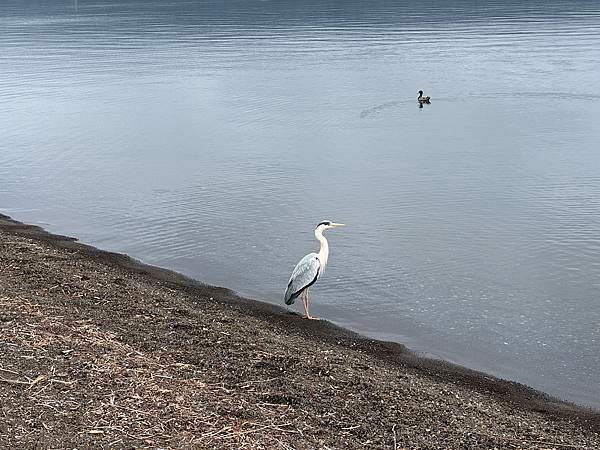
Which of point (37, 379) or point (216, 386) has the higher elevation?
point (37, 379)

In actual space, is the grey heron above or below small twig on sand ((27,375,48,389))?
below

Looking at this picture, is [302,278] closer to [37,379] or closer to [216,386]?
[216,386]

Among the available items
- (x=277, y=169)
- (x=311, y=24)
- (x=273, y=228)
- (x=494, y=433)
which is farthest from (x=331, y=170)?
(x=311, y=24)

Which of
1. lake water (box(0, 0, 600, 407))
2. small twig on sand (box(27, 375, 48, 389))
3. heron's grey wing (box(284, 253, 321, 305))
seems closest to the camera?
small twig on sand (box(27, 375, 48, 389))

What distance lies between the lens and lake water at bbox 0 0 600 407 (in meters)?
16.0

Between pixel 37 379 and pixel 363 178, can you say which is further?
pixel 363 178

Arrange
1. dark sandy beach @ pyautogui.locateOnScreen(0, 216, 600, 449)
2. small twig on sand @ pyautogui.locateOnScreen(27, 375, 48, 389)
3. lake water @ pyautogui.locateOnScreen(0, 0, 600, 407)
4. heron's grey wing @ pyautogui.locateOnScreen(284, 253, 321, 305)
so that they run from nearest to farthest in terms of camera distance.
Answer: dark sandy beach @ pyautogui.locateOnScreen(0, 216, 600, 449)
small twig on sand @ pyautogui.locateOnScreen(27, 375, 48, 389)
heron's grey wing @ pyautogui.locateOnScreen(284, 253, 321, 305)
lake water @ pyautogui.locateOnScreen(0, 0, 600, 407)

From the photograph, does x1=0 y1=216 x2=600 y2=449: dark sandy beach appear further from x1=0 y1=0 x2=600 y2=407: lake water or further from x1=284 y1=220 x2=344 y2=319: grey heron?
x1=0 y1=0 x2=600 y2=407: lake water

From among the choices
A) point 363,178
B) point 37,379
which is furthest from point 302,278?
point 363,178

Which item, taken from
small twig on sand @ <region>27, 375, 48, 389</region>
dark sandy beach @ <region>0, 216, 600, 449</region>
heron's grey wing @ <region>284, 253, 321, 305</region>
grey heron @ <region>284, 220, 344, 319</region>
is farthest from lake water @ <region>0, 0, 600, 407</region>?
small twig on sand @ <region>27, 375, 48, 389</region>

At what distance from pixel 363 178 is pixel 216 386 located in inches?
667

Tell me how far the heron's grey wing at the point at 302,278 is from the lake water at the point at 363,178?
87 cm

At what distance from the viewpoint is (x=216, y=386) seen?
31.8 ft

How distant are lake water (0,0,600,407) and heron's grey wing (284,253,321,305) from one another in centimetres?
87
